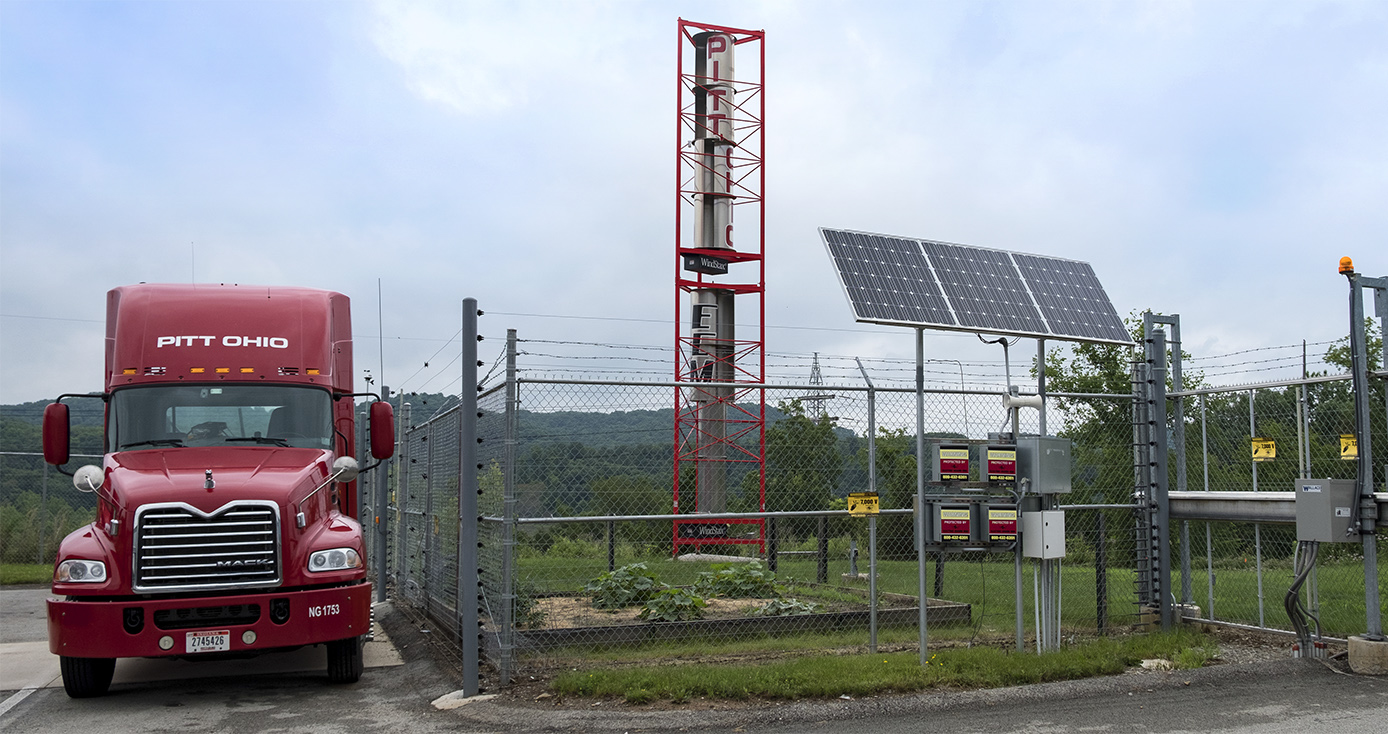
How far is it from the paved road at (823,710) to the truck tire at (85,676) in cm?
10

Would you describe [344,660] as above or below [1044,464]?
below

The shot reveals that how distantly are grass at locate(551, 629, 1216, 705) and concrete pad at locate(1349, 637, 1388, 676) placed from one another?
3.62 ft

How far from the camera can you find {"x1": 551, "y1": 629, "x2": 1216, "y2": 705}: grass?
24.7ft

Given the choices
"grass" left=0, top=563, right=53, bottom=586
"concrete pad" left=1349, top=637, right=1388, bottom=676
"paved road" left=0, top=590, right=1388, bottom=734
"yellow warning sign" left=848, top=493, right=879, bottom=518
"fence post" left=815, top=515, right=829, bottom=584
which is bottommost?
"grass" left=0, top=563, right=53, bottom=586

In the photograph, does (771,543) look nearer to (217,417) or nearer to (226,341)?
(217,417)

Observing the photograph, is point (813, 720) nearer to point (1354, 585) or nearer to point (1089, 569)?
point (1089, 569)

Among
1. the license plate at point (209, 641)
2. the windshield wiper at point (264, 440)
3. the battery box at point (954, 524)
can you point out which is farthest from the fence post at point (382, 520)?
the battery box at point (954, 524)

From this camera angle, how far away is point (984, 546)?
8656 millimetres

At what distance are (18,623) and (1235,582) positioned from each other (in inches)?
625

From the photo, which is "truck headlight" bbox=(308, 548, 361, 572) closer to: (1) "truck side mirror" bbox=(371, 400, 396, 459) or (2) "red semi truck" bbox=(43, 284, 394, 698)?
(2) "red semi truck" bbox=(43, 284, 394, 698)

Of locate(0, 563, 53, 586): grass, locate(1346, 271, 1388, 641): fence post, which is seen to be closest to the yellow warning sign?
locate(1346, 271, 1388, 641): fence post

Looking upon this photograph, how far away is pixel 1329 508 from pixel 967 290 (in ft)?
11.5

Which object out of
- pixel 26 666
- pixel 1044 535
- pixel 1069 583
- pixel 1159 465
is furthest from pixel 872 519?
pixel 26 666

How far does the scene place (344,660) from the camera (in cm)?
860
